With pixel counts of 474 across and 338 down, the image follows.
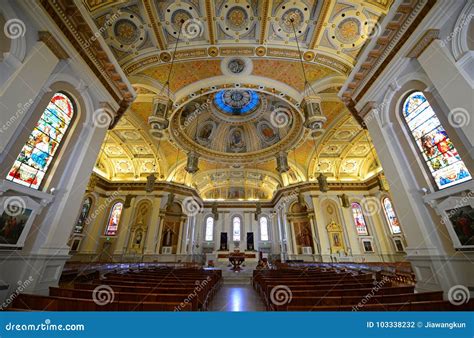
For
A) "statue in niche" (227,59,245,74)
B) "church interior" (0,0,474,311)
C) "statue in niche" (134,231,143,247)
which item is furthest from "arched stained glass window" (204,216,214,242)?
"statue in niche" (227,59,245,74)

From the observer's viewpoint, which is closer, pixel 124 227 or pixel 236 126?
pixel 124 227

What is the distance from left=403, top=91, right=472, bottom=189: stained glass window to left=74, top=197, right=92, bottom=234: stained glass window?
61.8 feet

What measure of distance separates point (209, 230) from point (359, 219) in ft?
51.3

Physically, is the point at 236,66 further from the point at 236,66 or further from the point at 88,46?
the point at 88,46

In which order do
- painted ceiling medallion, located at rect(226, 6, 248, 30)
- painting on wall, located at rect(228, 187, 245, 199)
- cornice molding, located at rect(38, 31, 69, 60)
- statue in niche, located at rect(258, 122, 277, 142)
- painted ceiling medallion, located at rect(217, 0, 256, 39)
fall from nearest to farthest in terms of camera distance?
cornice molding, located at rect(38, 31, 69, 60)
painted ceiling medallion, located at rect(217, 0, 256, 39)
painted ceiling medallion, located at rect(226, 6, 248, 30)
statue in niche, located at rect(258, 122, 277, 142)
painting on wall, located at rect(228, 187, 245, 199)

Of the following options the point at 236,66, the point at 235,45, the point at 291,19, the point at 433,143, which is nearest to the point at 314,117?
the point at 433,143

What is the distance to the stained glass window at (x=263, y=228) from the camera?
22.4m

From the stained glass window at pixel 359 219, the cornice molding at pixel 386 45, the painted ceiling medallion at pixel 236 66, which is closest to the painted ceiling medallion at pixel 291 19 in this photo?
the painted ceiling medallion at pixel 236 66

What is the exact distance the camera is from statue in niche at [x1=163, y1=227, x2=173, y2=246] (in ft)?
51.8

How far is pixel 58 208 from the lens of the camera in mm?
4715

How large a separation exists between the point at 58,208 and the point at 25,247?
0.96 meters

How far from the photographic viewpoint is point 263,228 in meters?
22.9

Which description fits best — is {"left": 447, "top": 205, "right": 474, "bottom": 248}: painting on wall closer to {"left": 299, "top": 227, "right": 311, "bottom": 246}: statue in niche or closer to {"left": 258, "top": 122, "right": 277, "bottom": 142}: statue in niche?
{"left": 258, "top": 122, "right": 277, "bottom": 142}: statue in niche

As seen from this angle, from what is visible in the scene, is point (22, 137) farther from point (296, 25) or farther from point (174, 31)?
point (296, 25)
